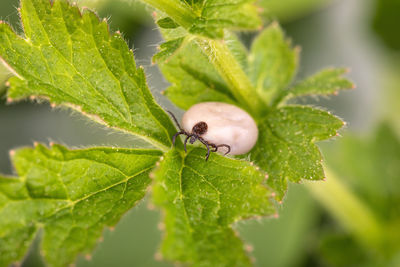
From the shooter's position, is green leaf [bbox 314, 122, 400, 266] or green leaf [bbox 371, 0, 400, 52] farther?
A: green leaf [bbox 371, 0, 400, 52]

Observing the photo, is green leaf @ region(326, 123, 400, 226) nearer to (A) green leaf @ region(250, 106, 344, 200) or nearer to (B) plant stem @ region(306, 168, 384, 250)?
(B) plant stem @ region(306, 168, 384, 250)

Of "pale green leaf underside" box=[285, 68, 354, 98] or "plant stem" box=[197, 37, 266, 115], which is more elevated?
"pale green leaf underside" box=[285, 68, 354, 98]

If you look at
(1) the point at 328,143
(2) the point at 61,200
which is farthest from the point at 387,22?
(2) the point at 61,200

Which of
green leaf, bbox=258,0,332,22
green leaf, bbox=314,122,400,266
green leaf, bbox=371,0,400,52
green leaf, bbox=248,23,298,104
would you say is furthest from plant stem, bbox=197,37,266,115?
green leaf, bbox=371,0,400,52

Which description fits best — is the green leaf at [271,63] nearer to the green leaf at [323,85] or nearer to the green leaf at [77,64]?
the green leaf at [323,85]

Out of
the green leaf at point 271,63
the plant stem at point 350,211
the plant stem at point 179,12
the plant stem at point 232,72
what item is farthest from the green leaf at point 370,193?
the plant stem at point 179,12

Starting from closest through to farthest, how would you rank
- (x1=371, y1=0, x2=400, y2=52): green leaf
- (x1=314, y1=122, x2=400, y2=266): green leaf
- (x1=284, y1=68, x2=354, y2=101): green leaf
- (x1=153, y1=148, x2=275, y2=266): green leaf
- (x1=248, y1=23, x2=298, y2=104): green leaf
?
(x1=153, y1=148, x2=275, y2=266): green leaf < (x1=284, y1=68, x2=354, y2=101): green leaf < (x1=248, y1=23, x2=298, y2=104): green leaf < (x1=314, y1=122, x2=400, y2=266): green leaf < (x1=371, y1=0, x2=400, y2=52): green leaf
